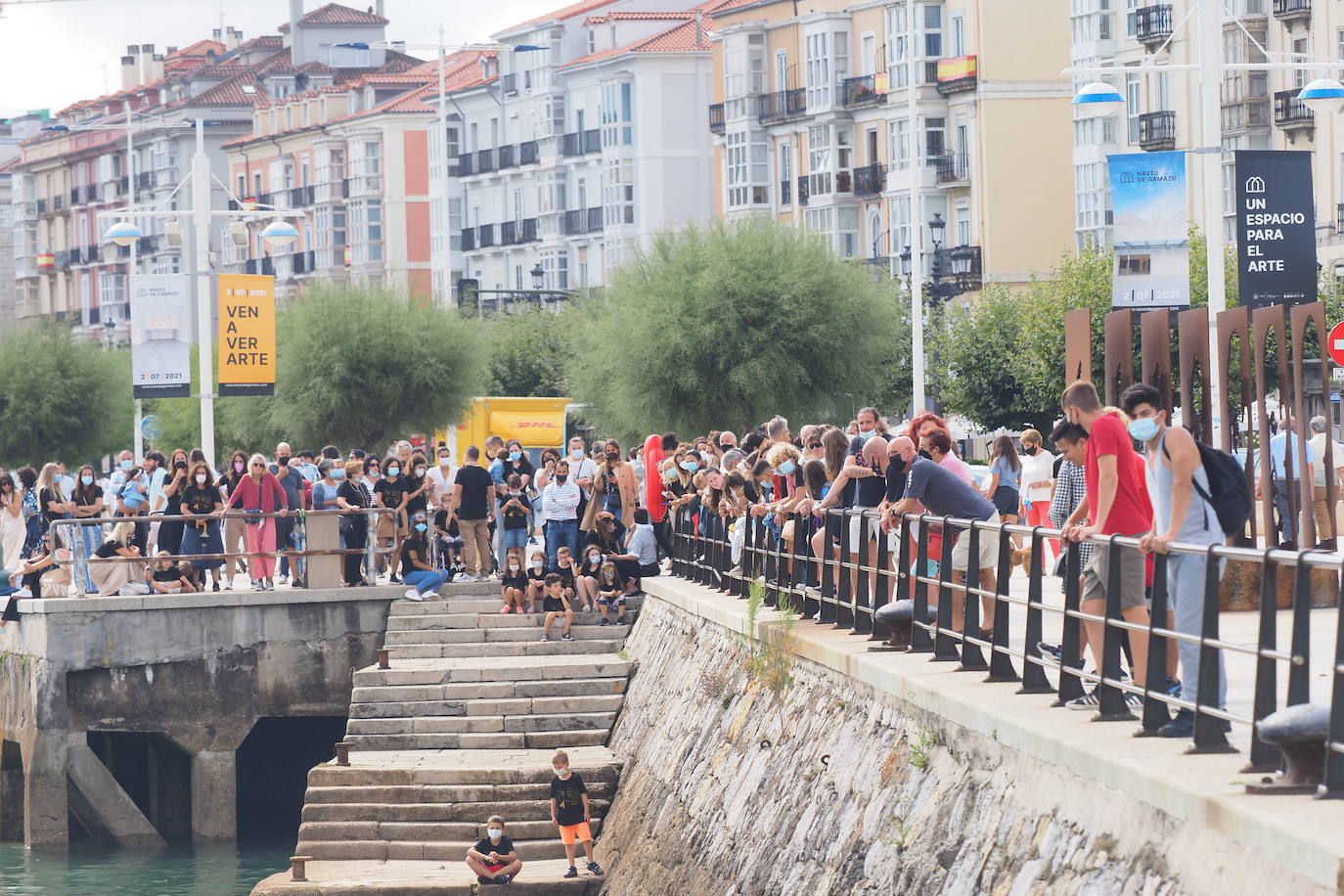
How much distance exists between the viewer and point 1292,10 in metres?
55.1

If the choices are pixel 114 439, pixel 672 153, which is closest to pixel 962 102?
pixel 672 153

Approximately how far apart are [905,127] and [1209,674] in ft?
204

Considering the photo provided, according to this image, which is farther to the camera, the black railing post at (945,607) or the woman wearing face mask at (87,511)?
the woman wearing face mask at (87,511)

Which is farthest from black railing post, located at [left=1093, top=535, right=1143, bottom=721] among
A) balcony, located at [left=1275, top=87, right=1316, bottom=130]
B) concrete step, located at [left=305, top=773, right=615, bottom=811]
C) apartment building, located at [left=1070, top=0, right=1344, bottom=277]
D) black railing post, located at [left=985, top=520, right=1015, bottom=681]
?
balcony, located at [left=1275, top=87, right=1316, bottom=130]

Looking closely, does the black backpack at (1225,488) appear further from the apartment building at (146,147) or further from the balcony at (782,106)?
the apartment building at (146,147)

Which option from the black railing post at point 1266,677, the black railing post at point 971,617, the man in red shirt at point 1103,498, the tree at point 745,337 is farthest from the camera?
the tree at point 745,337

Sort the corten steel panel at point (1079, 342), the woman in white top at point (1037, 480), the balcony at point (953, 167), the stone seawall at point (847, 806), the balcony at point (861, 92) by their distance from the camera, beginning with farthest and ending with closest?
the balcony at point (861, 92)
the balcony at point (953, 167)
the woman in white top at point (1037, 480)
the corten steel panel at point (1079, 342)
the stone seawall at point (847, 806)

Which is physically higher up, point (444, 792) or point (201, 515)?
point (201, 515)

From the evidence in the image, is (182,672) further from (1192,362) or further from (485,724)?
(1192,362)

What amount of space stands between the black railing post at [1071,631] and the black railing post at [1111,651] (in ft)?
1.26

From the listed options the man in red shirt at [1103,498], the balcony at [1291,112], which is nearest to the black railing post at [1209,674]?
the man in red shirt at [1103,498]

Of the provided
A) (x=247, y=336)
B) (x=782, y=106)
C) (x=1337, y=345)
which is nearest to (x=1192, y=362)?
(x=1337, y=345)

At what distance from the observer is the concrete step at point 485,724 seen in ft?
74.6

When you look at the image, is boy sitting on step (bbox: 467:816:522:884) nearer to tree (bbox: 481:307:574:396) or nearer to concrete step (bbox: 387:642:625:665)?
concrete step (bbox: 387:642:625:665)
